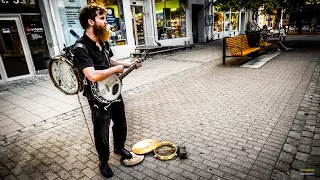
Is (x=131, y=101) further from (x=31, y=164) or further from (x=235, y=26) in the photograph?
(x=235, y=26)

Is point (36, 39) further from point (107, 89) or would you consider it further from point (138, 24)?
point (107, 89)

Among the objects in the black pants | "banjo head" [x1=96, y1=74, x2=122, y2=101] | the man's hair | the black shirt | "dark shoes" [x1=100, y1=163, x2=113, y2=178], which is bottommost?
"dark shoes" [x1=100, y1=163, x2=113, y2=178]

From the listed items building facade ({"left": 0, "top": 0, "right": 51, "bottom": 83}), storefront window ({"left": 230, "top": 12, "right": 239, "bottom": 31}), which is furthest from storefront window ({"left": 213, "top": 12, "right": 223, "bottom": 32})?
building facade ({"left": 0, "top": 0, "right": 51, "bottom": 83})

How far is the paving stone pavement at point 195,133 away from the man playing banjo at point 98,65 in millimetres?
659

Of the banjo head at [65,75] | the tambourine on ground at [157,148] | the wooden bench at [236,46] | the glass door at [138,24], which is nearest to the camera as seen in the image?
the banjo head at [65,75]

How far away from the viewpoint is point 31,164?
10.8 feet

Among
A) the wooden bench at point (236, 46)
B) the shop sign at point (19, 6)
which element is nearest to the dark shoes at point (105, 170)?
the wooden bench at point (236, 46)

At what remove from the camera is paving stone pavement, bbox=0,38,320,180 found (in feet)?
9.78

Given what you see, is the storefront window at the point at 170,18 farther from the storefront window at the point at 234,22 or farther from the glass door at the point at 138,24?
the storefront window at the point at 234,22

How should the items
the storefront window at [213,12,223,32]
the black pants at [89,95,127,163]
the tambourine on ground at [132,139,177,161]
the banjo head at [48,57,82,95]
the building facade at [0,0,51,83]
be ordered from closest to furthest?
the banjo head at [48,57,82,95], the black pants at [89,95,127,163], the tambourine on ground at [132,139,177,161], the building facade at [0,0,51,83], the storefront window at [213,12,223,32]

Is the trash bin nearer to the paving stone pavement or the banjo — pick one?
the paving stone pavement

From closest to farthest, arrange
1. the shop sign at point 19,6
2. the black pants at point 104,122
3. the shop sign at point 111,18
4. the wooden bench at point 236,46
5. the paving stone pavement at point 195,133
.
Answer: the black pants at point 104,122
the paving stone pavement at point 195,133
the shop sign at point 19,6
the wooden bench at point 236,46
the shop sign at point 111,18

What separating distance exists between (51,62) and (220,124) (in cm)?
317

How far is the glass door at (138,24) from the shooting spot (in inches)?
567
